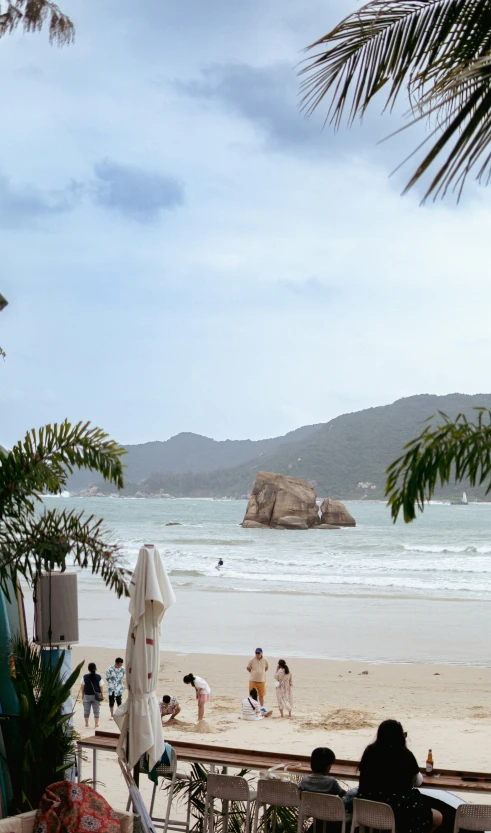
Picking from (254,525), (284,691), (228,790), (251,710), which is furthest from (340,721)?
(254,525)

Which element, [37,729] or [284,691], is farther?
[284,691]

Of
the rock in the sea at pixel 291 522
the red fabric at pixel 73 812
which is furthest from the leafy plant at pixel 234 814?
the rock in the sea at pixel 291 522

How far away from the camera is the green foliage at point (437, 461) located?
11.8 ft

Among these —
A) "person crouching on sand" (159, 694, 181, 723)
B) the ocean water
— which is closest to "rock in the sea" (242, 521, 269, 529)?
the ocean water

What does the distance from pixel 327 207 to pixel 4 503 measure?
3.29m

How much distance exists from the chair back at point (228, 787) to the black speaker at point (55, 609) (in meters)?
1.52

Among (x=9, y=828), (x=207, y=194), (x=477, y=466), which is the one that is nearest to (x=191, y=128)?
(x=207, y=194)

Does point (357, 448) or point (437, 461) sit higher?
point (357, 448)

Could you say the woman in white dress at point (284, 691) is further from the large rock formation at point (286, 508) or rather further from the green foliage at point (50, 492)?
the large rock formation at point (286, 508)

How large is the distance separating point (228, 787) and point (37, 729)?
4.57 feet

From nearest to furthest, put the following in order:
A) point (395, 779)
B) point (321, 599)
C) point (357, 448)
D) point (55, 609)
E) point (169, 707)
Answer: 1. point (395, 779)
2. point (55, 609)
3. point (169, 707)
4. point (321, 599)
5. point (357, 448)

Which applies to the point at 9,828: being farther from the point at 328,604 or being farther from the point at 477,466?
the point at 328,604

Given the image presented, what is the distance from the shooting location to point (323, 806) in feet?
17.4

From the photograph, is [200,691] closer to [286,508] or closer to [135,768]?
[135,768]
